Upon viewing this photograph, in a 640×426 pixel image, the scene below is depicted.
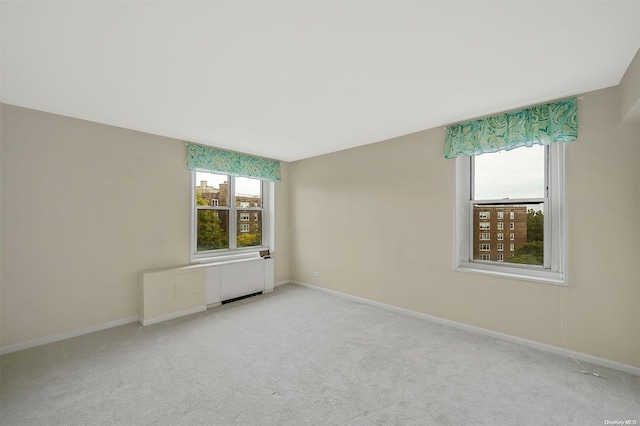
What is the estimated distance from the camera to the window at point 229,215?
3900 mm

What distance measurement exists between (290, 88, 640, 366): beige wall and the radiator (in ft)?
3.36

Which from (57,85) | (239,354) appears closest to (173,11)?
(57,85)

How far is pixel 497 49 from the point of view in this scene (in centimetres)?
167

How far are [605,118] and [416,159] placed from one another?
5.47 ft

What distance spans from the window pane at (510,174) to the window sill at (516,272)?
79 centimetres

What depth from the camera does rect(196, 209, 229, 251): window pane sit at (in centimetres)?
392

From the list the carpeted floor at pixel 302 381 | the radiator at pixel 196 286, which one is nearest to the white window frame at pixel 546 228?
the carpeted floor at pixel 302 381

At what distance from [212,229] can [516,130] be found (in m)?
4.22

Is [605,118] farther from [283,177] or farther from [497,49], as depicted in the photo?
[283,177]

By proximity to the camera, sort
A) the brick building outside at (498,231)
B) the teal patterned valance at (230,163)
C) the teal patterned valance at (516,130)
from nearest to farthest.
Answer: the teal patterned valance at (516,130) → the brick building outside at (498,231) → the teal patterned valance at (230,163)

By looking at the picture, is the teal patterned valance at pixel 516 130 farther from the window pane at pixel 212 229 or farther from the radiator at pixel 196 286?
the window pane at pixel 212 229

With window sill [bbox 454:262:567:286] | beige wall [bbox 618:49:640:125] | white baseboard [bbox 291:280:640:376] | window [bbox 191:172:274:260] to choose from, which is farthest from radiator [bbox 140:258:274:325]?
beige wall [bbox 618:49:640:125]

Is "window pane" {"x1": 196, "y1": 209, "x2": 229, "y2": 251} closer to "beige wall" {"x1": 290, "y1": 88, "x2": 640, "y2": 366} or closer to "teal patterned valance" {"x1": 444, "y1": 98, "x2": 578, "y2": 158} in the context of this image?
"beige wall" {"x1": 290, "y1": 88, "x2": 640, "y2": 366}

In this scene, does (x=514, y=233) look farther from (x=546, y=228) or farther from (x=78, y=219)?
(x=78, y=219)
